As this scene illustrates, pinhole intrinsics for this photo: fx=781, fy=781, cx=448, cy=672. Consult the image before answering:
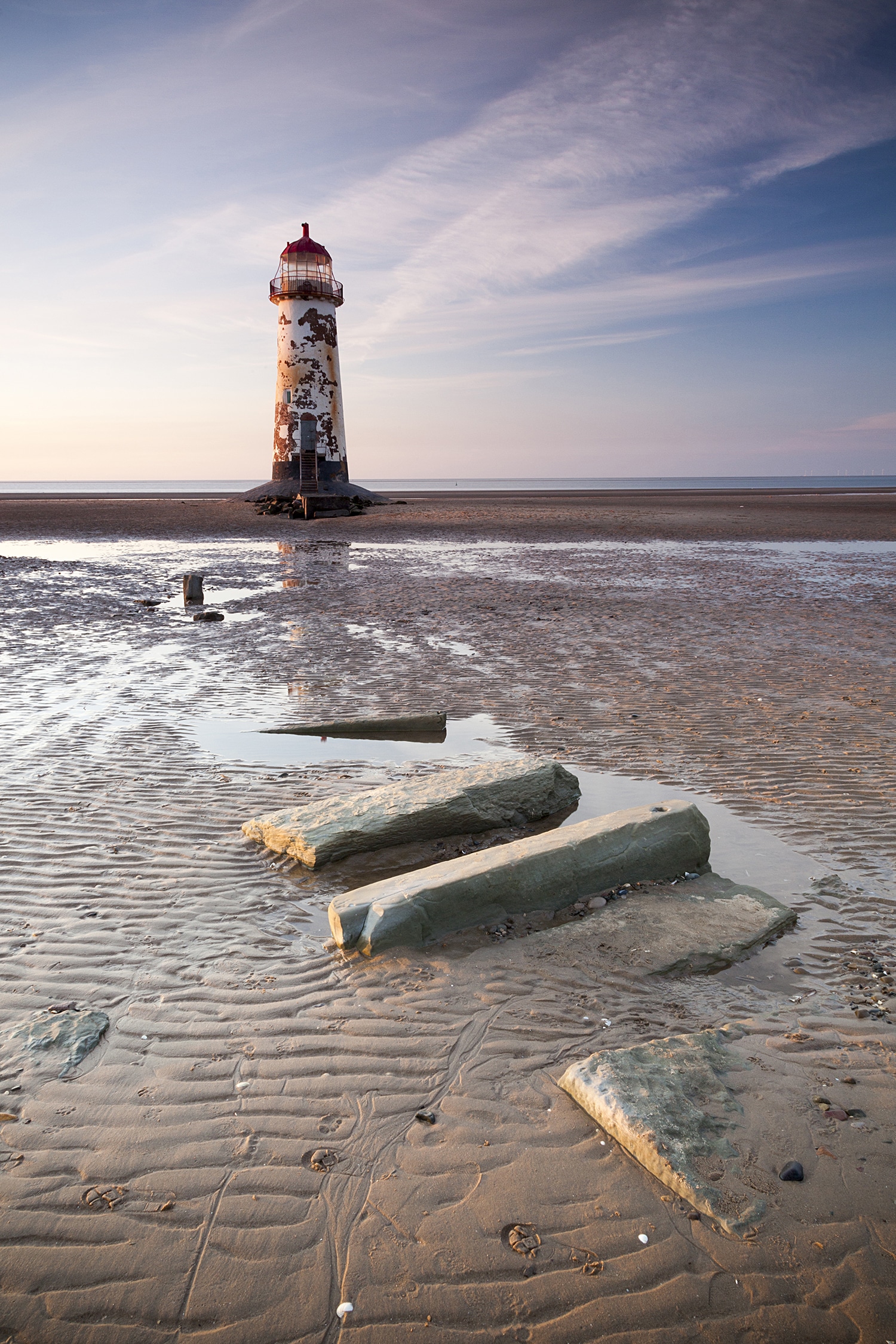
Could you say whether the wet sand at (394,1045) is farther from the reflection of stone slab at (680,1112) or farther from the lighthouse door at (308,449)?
the lighthouse door at (308,449)

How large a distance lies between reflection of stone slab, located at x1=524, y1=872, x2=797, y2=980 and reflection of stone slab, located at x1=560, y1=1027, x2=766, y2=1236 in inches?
22.1

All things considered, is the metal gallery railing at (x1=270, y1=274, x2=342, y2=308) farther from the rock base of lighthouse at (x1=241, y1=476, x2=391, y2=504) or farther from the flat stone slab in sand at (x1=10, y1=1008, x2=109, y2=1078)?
the flat stone slab in sand at (x1=10, y1=1008, x2=109, y2=1078)

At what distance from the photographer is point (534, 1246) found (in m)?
2.29

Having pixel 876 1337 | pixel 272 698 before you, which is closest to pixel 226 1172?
pixel 876 1337

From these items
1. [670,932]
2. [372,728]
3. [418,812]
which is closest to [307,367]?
[372,728]

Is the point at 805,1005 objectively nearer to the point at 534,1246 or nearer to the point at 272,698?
the point at 534,1246

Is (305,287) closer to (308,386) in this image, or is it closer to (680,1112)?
(308,386)

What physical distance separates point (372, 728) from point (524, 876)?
3.20m

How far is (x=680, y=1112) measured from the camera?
2.67 m

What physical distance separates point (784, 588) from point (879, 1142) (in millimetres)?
13330

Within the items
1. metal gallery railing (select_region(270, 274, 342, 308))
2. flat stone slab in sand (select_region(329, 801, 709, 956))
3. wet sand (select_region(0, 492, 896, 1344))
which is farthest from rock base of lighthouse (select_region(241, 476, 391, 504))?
flat stone slab in sand (select_region(329, 801, 709, 956))

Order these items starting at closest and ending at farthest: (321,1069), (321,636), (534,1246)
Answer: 1. (534,1246)
2. (321,1069)
3. (321,636)

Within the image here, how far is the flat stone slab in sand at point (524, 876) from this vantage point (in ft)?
12.2

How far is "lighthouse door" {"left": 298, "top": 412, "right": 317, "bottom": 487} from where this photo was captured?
120ft
